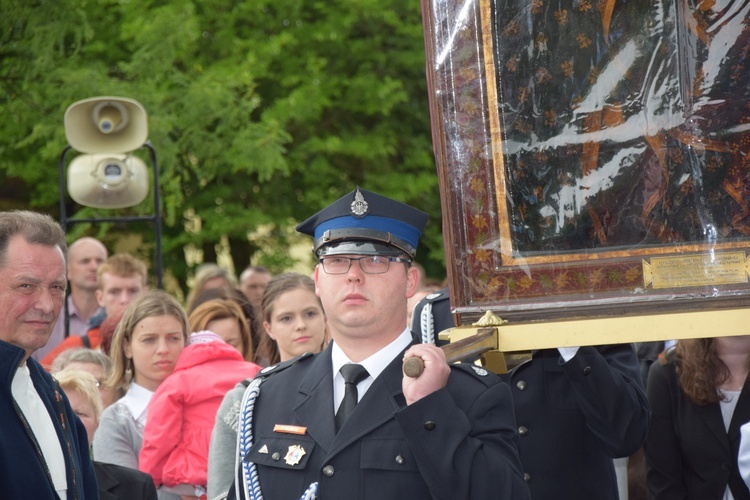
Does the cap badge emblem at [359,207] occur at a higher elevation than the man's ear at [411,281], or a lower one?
higher

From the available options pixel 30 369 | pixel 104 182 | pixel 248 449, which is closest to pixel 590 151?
pixel 248 449

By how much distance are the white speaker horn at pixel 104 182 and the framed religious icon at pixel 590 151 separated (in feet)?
18.8

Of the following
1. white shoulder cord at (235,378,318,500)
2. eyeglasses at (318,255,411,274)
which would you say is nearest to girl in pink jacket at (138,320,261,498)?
white shoulder cord at (235,378,318,500)

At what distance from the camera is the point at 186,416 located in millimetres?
5699

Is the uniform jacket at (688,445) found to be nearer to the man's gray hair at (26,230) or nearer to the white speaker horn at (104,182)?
the man's gray hair at (26,230)

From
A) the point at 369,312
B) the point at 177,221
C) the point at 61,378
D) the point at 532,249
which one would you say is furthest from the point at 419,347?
the point at 177,221

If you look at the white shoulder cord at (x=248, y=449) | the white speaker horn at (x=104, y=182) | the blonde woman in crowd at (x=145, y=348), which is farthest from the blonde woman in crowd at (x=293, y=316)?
the white speaker horn at (x=104, y=182)

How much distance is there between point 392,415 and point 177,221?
10826mm

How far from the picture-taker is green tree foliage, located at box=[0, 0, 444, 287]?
396 inches

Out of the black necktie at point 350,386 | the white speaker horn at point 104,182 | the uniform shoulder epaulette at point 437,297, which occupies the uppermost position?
the white speaker horn at point 104,182

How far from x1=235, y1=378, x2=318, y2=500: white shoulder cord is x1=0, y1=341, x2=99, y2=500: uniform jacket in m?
0.56

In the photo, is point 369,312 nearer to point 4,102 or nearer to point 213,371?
point 213,371

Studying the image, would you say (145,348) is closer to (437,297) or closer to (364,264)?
(437,297)

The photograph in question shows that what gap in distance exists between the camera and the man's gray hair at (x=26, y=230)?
3.50 m
